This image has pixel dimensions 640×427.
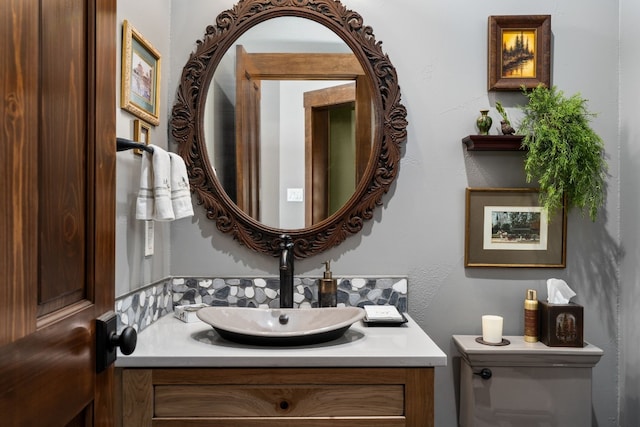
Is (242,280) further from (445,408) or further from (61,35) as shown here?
(61,35)

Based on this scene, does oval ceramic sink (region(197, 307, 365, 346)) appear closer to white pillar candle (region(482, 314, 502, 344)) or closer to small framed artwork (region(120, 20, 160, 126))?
white pillar candle (region(482, 314, 502, 344))

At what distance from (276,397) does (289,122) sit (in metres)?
1.03

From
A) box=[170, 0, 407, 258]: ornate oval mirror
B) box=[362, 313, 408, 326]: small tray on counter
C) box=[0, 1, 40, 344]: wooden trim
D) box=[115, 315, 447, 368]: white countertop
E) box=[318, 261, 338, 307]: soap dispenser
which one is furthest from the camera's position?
box=[170, 0, 407, 258]: ornate oval mirror

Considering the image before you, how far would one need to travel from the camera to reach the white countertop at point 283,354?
1.39 m

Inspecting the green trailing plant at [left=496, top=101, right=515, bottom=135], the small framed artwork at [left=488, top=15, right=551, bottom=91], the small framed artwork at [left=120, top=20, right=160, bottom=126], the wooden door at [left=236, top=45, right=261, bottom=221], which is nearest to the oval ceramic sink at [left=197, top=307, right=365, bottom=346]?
the wooden door at [left=236, top=45, right=261, bottom=221]

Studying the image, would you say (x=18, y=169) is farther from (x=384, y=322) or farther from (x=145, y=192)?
(x=384, y=322)

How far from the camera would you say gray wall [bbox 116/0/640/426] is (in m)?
2.03

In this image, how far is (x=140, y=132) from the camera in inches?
65.6

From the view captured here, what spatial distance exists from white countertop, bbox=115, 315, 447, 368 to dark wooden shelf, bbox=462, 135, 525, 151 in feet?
2.58

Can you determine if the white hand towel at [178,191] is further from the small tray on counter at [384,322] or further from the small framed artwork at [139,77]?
the small tray on counter at [384,322]

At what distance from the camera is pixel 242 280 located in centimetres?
201

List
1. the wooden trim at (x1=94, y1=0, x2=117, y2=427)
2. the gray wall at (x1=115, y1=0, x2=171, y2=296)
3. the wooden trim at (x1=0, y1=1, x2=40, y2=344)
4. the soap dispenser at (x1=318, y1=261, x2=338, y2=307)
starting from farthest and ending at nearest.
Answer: the soap dispenser at (x1=318, y1=261, x2=338, y2=307) < the gray wall at (x1=115, y1=0, x2=171, y2=296) < the wooden trim at (x1=94, y1=0, x2=117, y2=427) < the wooden trim at (x1=0, y1=1, x2=40, y2=344)

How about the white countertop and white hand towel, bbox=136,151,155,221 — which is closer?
the white countertop

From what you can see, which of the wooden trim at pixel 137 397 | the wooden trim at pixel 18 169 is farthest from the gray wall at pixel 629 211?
the wooden trim at pixel 18 169
